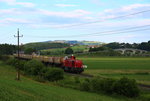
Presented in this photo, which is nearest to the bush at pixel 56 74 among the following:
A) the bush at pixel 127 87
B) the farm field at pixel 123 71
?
the farm field at pixel 123 71

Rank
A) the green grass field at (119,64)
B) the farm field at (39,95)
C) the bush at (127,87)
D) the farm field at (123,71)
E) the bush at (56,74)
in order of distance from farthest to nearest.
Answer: the green grass field at (119,64), the farm field at (123,71), the bush at (56,74), the bush at (127,87), the farm field at (39,95)

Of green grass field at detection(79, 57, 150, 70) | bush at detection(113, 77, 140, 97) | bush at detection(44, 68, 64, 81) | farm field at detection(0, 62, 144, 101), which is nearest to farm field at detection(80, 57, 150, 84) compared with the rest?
green grass field at detection(79, 57, 150, 70)

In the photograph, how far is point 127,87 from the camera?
2470 cm

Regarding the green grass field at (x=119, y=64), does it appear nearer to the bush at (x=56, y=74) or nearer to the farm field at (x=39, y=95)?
the bush at (x=56, y=74)

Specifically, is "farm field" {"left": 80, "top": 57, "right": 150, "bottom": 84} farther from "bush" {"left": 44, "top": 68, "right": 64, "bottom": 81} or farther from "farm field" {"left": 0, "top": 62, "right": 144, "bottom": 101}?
"farm field" {"left": 0, "top": 62, "right": 144, "bottom": 101}

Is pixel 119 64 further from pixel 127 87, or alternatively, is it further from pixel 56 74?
pixel 127 87

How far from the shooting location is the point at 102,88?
27578 mm

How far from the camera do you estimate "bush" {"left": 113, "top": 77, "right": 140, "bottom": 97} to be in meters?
24.5

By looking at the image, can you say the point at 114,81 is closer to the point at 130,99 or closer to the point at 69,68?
the point at 130,99

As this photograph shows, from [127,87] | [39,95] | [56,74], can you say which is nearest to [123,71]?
[56,74]

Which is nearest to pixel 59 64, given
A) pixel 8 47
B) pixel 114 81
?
pixel 114 81

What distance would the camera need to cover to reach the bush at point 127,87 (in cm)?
2452

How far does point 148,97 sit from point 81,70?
2961 cm

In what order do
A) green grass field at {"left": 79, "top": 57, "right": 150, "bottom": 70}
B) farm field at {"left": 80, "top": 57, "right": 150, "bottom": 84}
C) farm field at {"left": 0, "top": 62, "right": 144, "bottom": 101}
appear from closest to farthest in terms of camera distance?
farm field at {"left": 0, "top": 62, "right": 144, "bottom": 101} < farm field at {"left": 80, "top": 57, "right": 150, "bottom": 84} < green grass field at {"left": 79, "top": 57, "right": 150, "bottom": 70}
